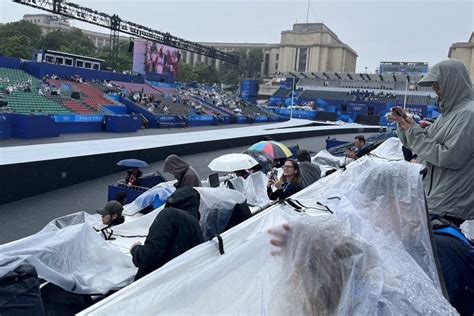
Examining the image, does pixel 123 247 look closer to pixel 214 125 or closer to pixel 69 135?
pixel 69 135

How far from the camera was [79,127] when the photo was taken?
18953 mm

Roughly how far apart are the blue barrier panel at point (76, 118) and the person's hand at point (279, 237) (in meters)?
17.4

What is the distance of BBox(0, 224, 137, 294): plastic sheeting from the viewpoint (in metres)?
2.78

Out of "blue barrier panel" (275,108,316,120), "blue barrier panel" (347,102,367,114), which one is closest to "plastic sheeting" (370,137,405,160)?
"blue barrier panel" (275,108,316,120)

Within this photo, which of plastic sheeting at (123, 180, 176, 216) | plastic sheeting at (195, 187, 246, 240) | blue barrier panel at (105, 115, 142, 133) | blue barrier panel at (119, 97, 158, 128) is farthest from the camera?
blue barrier panel at (119, 97, 158, 128)

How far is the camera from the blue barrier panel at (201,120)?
27062 mm

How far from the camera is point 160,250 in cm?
262

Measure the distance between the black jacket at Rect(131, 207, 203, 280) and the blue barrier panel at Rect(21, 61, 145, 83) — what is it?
82.5 ft

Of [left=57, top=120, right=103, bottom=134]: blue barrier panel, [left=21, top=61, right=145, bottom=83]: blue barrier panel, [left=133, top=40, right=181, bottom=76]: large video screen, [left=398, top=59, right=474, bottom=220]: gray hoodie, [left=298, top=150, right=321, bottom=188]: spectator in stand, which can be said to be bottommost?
[left=57, top=120, right=103, bottom=134]: blue barrier panel

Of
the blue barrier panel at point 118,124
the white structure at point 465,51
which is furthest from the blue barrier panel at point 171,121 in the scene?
the white structure at point 465,51

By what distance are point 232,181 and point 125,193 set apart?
2.46m

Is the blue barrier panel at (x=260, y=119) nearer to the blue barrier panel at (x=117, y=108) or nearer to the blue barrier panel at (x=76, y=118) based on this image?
the blue barrier panel at (x=117, y=108)

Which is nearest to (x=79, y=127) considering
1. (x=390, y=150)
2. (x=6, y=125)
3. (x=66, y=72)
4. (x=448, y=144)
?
(x=6, y=125)

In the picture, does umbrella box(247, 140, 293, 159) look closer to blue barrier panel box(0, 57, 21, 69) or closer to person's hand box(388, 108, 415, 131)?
person's hand box(388, 108, 415, 131)
